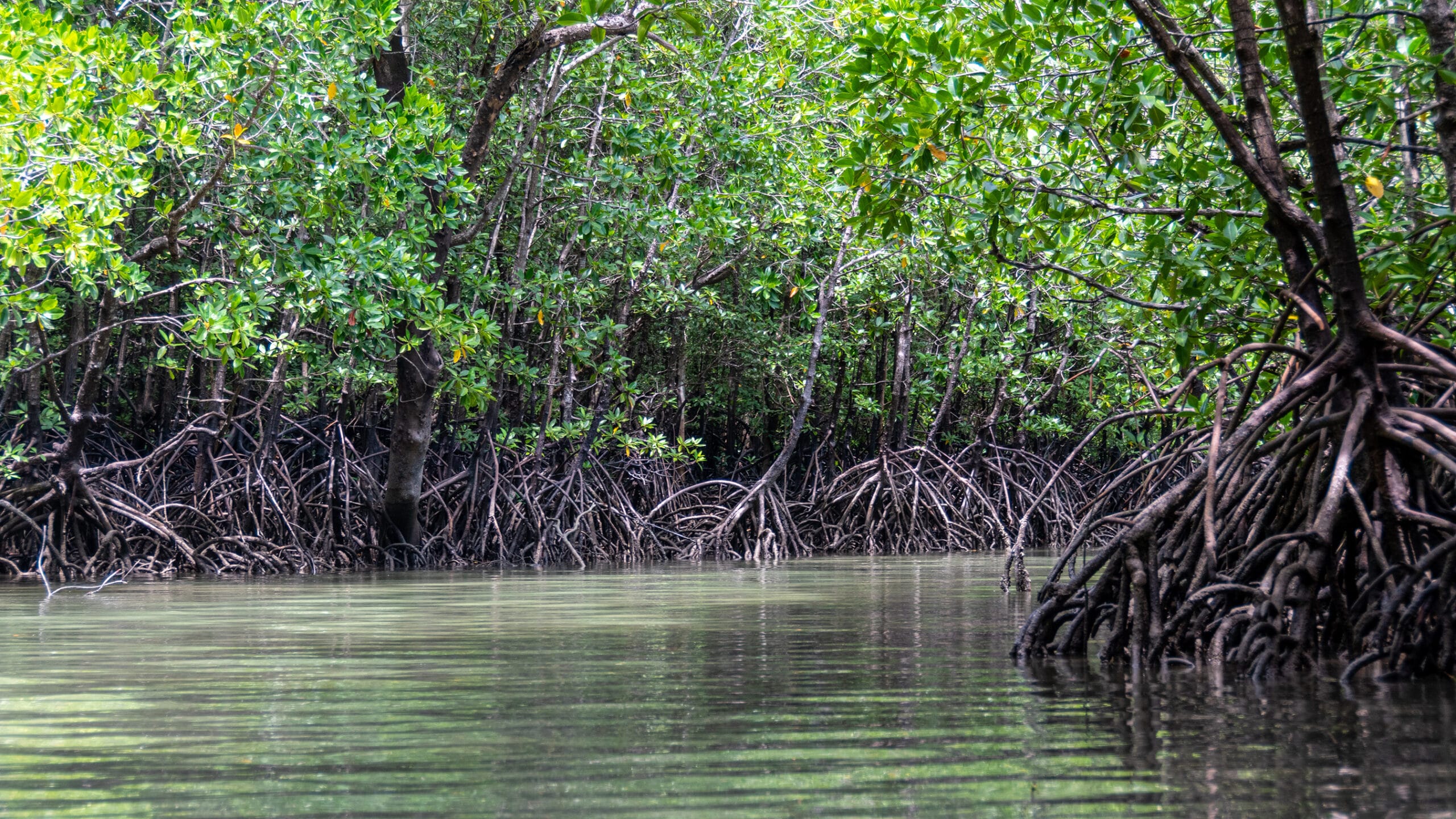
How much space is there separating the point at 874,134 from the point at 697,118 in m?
5.25

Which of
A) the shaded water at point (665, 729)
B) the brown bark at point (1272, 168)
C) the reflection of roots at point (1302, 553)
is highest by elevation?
the brown bark at point (1272, 168)

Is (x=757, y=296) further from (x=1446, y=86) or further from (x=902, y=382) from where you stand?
(x=1446, y=86)

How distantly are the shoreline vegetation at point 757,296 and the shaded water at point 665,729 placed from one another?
2.21ft

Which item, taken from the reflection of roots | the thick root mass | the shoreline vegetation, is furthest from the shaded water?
the thick root mass

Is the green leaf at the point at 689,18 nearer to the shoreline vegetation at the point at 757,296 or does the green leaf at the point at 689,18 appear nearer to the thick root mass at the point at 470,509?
the shoreline vegetation at the point at 757,296

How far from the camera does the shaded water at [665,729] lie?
6.86ft

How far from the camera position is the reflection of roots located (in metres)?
3.52

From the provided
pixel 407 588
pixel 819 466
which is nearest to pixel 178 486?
pixel 407 588

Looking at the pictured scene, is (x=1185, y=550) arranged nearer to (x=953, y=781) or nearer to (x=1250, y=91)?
(x=1250, y=91)

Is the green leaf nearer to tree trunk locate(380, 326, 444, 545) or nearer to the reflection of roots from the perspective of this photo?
the reflection of roots

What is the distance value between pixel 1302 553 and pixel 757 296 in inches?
440

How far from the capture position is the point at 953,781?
7.30 ft

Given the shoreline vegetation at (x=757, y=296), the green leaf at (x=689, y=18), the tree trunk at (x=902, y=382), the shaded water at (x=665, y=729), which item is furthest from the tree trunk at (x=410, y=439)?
the green leaf at (x=689, y=18)

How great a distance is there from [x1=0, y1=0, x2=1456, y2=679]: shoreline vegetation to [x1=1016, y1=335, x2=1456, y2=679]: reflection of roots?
0.02 m
